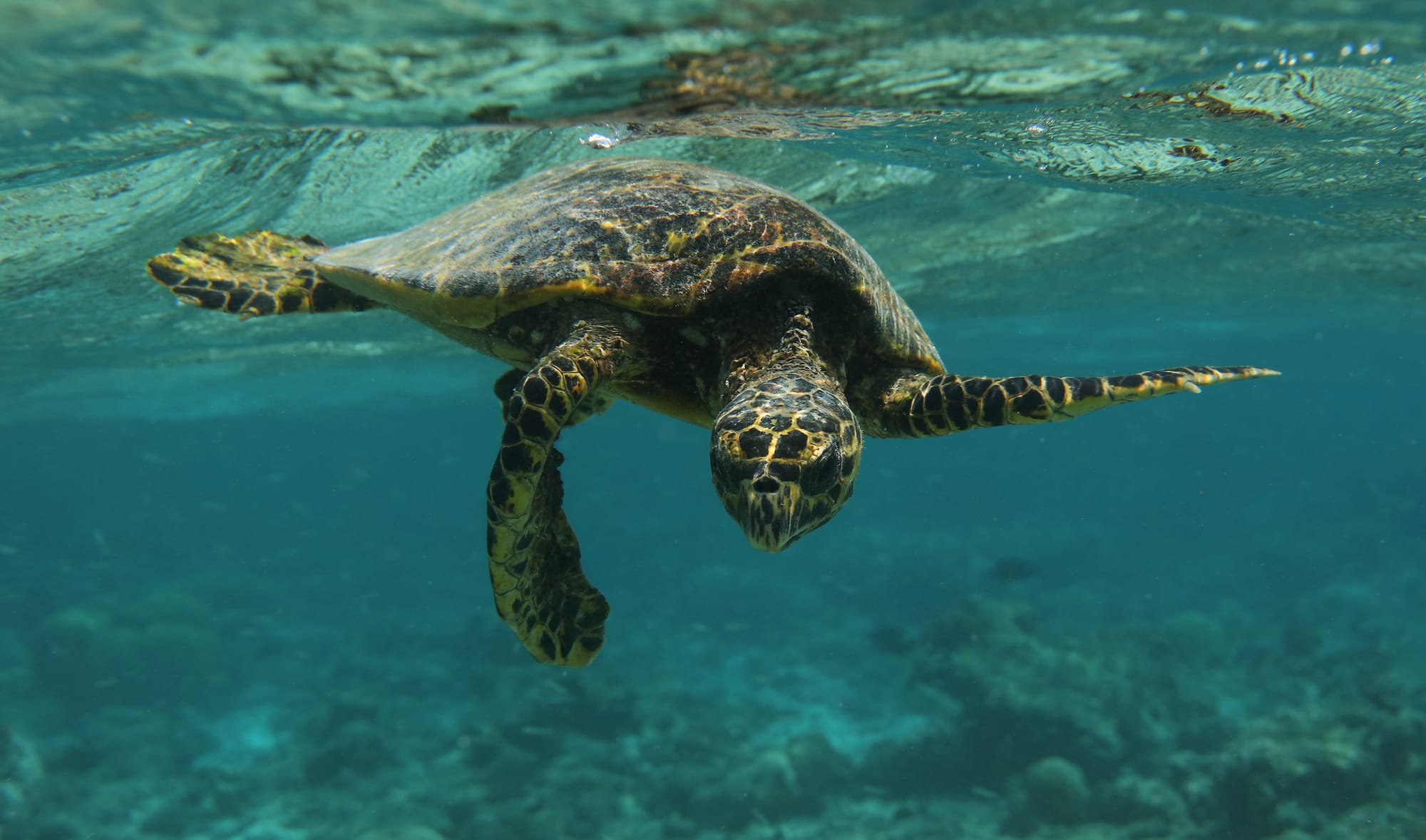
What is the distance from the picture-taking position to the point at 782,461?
3807 mm

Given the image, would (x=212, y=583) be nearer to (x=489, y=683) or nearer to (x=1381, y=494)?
(x=489, y=683)

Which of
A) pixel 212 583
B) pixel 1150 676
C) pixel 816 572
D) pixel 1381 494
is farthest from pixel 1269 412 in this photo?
pixel 212 583

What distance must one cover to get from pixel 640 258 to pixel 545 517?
1793mm

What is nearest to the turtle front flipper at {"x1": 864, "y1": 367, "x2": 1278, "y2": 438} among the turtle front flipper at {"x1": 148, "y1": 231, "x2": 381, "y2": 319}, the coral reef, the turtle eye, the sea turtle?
the sea turtle

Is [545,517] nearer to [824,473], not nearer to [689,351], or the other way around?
[689,351]

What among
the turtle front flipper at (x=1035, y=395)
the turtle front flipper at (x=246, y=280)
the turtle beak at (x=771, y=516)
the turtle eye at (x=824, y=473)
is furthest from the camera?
the turtle front flipper at (x=246, y=280)

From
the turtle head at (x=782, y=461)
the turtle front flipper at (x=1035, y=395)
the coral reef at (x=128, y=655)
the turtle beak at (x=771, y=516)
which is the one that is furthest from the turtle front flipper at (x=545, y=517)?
the coral reef at (x=128, y=655)

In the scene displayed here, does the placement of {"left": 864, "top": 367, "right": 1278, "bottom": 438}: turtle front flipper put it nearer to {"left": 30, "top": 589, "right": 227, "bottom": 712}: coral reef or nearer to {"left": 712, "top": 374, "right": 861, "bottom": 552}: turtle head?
{"left": 712, "top": 374, "right": 861, "bottom": 552}: turtle head

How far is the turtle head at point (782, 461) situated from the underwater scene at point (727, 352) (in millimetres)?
28

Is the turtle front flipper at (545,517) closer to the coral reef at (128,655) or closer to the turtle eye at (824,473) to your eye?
the turtle eye at (824,473)

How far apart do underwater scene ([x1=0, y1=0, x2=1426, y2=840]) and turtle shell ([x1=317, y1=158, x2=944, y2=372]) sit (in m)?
0.04

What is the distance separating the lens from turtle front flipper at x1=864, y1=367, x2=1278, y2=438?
4504mm

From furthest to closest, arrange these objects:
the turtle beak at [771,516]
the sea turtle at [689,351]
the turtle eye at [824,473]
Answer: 1. the sea turtle at [689,351]
2. the turtle eye at [824,473]
3. the turtle beak at [771,516]

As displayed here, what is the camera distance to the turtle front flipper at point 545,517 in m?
4.30
